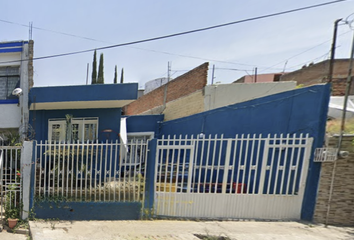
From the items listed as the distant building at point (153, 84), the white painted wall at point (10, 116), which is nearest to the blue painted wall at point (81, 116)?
the white painted wall at point (10, 116)

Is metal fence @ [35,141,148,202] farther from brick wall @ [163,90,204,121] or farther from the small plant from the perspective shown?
brick wall @ [163,90,204,121]

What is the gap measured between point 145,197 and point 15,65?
6.79 m

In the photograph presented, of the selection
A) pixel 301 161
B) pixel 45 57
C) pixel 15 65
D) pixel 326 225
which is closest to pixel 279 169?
pixel 301 161

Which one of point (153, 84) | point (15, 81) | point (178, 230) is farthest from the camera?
point (153, 84)

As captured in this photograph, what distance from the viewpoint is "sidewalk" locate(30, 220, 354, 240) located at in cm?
356

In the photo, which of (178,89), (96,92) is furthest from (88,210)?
(178,89)

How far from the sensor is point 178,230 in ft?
12.4

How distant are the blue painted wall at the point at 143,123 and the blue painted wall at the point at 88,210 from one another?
204 inches

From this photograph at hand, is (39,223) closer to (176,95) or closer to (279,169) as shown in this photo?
(279,169)

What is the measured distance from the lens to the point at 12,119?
6.57m

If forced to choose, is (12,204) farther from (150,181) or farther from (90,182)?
(150,181)

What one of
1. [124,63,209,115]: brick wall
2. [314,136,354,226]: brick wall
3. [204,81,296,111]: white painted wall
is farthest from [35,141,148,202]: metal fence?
[124,63,209,115]: brick wall

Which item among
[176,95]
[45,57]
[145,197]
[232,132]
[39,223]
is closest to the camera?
[39,223]

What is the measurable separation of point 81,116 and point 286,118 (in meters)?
6.68
